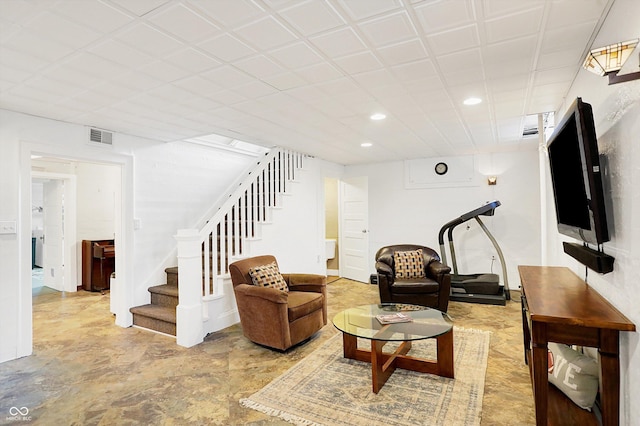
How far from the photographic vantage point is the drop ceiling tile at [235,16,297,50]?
172 centimetres

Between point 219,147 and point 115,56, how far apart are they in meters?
3.08

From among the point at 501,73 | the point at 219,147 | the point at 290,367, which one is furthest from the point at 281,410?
the point at 219,147

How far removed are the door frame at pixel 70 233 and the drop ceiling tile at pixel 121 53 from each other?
4.78 metres

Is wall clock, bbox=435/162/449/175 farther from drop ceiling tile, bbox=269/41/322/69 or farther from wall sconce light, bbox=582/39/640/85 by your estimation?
wall sconce light, bbox=582/39/640/85

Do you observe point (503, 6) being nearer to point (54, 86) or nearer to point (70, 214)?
point (54, 86)

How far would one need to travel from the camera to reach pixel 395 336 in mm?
2506

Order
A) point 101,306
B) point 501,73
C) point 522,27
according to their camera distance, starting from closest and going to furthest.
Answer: point 522,27, point 501,73, point 101,306

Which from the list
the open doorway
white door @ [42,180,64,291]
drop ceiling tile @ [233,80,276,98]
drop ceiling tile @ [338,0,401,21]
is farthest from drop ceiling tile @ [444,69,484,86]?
white door @ [42,180,64,291]

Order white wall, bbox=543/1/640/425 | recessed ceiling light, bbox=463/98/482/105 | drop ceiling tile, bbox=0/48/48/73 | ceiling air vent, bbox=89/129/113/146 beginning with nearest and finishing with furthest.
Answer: white wall, bbox=543/1/640/425
drop ceiling tile, bbox=0/48/48/73
recessed ceiling light, bbox=463/98/482/105
ceiling air vent, bbox=89/129/113/146

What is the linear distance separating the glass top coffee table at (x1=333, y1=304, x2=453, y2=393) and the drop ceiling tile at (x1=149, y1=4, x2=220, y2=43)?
7.20ft

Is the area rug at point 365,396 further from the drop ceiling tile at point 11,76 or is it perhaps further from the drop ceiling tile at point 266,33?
the drop ceiling tile at point 11,76

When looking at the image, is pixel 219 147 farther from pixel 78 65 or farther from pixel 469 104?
pixel 469 104

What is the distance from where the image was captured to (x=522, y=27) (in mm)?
1799

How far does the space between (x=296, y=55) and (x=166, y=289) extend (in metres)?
3.17
